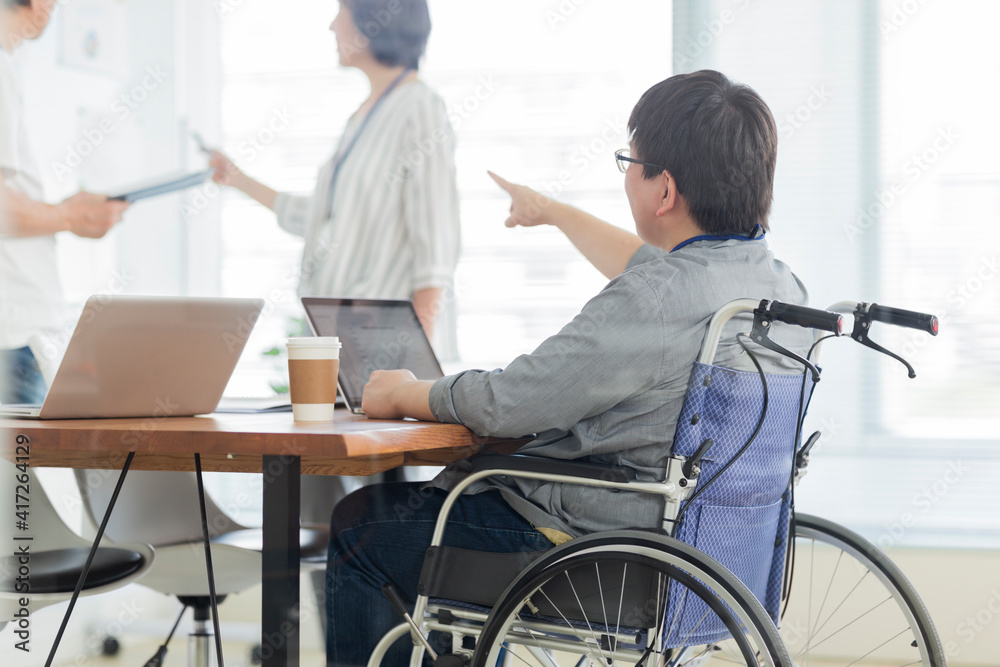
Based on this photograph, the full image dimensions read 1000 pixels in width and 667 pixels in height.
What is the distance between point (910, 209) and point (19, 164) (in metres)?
2.48

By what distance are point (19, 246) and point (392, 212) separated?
1001 millimetres

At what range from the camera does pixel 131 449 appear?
119cm

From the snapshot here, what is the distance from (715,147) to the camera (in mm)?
1377

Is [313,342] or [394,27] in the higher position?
[394,27]

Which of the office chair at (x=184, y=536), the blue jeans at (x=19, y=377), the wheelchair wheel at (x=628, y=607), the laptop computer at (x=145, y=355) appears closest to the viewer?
the wheelchair wheel at (x=628, y=607)

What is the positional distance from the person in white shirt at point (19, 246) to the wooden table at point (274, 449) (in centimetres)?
114

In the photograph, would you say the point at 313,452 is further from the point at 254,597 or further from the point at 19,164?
the point at 254,597

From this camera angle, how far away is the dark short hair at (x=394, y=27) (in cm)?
270

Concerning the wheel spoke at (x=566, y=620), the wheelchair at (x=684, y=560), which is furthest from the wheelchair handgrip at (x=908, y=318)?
the wheel spoke at (x=566, y=620)

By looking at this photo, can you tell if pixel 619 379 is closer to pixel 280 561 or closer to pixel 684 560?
pixel 684 560

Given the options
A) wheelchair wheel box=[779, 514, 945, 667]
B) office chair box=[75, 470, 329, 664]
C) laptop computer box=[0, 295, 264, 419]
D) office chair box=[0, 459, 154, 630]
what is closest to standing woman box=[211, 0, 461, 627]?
office chair box=[75, 470, 329, 664]

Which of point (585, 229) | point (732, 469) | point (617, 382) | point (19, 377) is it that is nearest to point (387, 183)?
point (585, 229)

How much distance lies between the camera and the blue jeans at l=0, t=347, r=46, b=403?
2408 mm

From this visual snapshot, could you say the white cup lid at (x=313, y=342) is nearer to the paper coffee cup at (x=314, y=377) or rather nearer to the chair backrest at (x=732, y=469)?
the paper coffee cup at (x=314, y=377)
